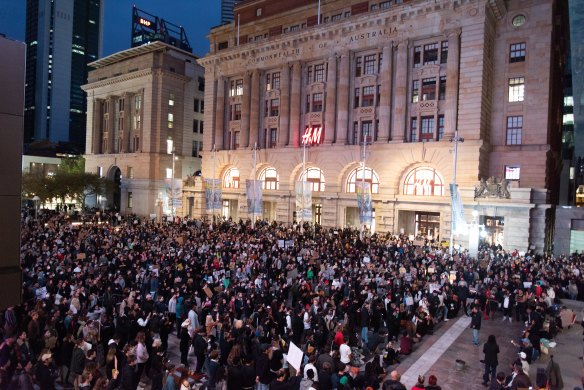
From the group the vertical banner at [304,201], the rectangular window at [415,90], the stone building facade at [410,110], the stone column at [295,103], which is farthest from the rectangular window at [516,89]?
the stone column at [295,103]

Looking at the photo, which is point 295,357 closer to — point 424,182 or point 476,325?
point 476,325

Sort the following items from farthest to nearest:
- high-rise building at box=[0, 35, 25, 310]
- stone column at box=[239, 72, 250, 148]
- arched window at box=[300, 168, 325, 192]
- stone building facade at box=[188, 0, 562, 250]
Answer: stone column at box=[239, 72, 250, 148] < arched window at box=[300, 168, 325, 192] < stone building facade at box=[188, 0, 562, 250] < high-rise building at box=[0, 35, 25, 310]

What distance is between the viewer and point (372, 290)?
61.2ft

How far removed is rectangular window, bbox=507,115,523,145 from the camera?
40.0 meters

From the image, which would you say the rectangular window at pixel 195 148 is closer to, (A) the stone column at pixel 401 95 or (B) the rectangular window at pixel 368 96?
(B) the rectangular window at pixel 368 96

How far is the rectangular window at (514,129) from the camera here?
40000 mm

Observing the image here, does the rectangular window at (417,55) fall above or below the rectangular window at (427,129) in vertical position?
above

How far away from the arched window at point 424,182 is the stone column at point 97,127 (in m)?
58.9

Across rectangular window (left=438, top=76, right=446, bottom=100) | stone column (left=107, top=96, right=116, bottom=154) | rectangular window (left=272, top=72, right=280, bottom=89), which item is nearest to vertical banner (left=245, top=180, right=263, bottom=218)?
rectangular window (left=272, top=72, right=280, bottom=89)

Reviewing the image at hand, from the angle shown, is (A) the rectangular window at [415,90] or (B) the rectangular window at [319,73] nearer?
(A) the rectangular window at [415,90]

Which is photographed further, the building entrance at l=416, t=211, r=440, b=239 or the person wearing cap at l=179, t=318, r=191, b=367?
the building entrance at l=416, t=211, r=440, b=239

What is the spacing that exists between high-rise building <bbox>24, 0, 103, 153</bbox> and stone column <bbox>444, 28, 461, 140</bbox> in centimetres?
15430

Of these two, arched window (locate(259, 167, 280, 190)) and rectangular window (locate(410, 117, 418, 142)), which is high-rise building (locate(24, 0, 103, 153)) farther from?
rectangular window (locate(410, 117, 418, 142))

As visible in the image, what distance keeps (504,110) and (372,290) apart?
30747 mm
